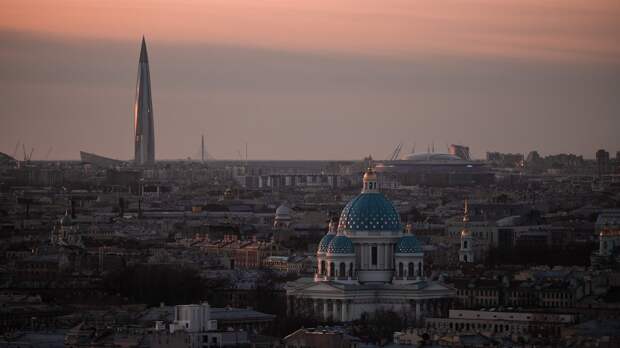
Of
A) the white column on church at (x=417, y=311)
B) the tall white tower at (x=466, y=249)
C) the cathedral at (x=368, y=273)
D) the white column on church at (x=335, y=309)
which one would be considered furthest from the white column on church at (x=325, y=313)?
the tall white tower at (x=466, y=249)

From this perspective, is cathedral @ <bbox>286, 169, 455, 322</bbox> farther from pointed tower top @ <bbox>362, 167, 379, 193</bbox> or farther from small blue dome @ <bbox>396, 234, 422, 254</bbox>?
pointed tower top @ <bbox>362, 167, 379, 193</bbox>

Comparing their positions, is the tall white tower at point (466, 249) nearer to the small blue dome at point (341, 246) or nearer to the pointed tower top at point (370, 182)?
the pointed tower top at point (370, 182)

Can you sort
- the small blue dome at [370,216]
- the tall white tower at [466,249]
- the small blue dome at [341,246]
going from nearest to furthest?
the small blue dome at [341,246] → the small blue dome at [370,216] → the tall white tower at [466,249]

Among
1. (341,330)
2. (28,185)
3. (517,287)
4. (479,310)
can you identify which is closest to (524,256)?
(517,287)

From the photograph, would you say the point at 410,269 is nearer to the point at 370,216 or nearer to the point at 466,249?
the point at 370,216

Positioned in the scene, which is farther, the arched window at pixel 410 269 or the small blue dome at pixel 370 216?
the small blue dome at pixel 370 216

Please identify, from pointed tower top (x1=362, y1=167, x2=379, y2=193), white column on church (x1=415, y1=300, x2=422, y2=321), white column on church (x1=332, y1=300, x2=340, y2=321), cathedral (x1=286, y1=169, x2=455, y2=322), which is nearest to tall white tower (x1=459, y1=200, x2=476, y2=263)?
pointed tower top (x1=362, y1=167, x2=379, y2=193)

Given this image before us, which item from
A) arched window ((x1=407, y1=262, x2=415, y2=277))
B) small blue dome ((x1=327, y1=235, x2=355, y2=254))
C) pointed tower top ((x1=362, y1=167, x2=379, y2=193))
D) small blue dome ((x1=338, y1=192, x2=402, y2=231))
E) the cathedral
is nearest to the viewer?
the cathedral
